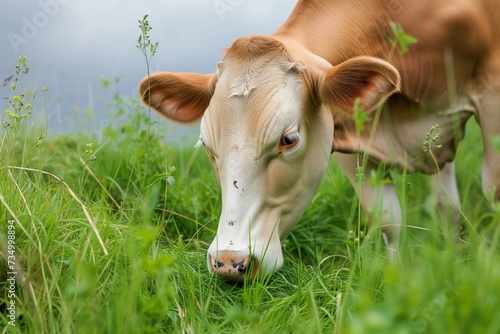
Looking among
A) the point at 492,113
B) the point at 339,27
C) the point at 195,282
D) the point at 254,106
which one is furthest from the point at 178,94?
the point at 492,113

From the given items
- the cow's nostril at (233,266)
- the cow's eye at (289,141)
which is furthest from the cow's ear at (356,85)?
the cow's nostril at (233,266)

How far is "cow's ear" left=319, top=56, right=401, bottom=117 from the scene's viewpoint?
11.6 feet

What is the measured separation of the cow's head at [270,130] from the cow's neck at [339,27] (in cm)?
38

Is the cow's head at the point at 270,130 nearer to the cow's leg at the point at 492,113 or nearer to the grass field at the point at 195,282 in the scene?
the grass field at the point at 195,282

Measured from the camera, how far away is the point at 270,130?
343 cm

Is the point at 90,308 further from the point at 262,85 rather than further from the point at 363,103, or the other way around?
the point at 363,103

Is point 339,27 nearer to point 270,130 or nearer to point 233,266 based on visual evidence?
point 270,130

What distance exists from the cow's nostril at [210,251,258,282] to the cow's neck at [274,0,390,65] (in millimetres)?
1580

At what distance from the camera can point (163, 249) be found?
3.65m

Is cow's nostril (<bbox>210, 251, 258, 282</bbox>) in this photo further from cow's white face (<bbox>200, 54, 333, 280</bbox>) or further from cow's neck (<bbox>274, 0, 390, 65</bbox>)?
cow's neck (<bbox>274, 0, 390, 65</bbox>)

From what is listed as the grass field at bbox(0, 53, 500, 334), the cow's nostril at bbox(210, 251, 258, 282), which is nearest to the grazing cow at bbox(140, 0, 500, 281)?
the cow's nostril at bbox(210, 251, 258, 282)

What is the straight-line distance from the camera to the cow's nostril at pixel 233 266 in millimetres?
3107

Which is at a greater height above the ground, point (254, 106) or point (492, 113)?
point (254, 106)

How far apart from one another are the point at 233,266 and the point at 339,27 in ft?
6.29
